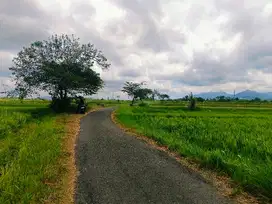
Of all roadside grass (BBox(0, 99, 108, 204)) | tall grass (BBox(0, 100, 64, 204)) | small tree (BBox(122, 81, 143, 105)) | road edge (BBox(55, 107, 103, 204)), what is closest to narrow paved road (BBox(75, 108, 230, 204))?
road edge (BBox(55, 107, 103, 204))

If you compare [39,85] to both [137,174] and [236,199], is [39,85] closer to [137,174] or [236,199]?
[137,174]

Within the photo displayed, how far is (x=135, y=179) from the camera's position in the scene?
9438mm

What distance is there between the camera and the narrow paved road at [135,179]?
7797mm

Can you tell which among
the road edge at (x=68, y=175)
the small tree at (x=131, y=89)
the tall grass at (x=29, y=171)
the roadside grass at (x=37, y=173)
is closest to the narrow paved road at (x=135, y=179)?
the road edge at (x=68, y=175)

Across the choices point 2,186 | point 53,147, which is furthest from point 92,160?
point 2,186

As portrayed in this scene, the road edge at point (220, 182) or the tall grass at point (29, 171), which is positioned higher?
the tall grass at point (29, 171)

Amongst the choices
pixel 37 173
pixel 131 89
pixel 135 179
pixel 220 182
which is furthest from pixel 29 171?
pixel 131 89

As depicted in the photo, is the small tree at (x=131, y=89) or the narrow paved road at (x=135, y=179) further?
the small tree at (x=131, y=89)

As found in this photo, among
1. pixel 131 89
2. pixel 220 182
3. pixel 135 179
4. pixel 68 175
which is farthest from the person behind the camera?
pixel 131 89

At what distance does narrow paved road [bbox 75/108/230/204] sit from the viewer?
7.80 metres

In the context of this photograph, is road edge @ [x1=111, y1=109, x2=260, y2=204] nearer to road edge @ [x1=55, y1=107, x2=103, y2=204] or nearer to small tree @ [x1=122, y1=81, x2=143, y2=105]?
road edge @ [x1=55, y1=107, x2=103, y2=204]

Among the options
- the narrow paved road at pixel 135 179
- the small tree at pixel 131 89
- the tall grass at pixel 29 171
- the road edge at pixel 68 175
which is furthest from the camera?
the small tree at pixel 131 89

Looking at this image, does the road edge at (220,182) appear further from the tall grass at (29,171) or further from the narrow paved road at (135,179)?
the tall grass at (29,171)

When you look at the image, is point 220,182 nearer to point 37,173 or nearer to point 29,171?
point 37,173
